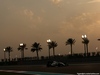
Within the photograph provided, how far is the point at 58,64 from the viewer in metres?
65.6

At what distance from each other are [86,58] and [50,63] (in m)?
30.5

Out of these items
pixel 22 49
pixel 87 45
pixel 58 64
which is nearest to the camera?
pixel 58 64

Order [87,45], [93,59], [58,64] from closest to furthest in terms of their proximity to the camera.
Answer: [58,64] → [93,59] → [87,45]

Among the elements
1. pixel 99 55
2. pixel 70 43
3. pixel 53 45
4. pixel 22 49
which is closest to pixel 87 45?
pixel 70 43

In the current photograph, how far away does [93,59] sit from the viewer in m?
92.6

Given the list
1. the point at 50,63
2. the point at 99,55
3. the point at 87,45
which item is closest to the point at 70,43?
the point at 87,45

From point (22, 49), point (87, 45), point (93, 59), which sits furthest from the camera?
point (22, 49)

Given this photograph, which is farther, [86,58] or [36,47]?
[36,47]

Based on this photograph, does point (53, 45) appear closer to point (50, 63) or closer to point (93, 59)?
point (93, 59)

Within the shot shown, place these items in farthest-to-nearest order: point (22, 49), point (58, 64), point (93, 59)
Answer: point (22, 49), point (93, 59), point (58, 64)

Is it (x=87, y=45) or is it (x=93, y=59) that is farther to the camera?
(x=87, y=45)

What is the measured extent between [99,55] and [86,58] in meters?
4.75

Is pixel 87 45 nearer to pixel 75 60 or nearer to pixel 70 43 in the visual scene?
pixel 70 43

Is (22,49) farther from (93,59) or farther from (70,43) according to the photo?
(93,59)
